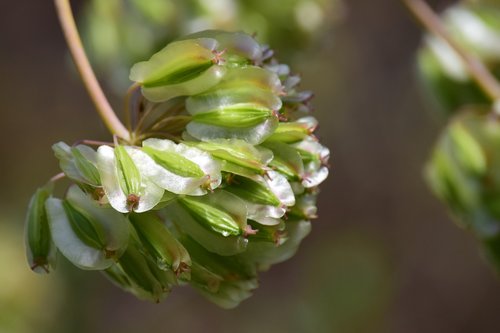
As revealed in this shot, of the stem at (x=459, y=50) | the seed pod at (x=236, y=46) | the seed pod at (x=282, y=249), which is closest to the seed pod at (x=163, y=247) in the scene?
the seed pod at (x=282, y=249)

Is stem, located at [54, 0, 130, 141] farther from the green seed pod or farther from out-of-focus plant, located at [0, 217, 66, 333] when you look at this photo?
out-of-focus plant, located at [0, 217, 66, 333]

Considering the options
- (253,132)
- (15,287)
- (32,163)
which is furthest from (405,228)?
(253,132)

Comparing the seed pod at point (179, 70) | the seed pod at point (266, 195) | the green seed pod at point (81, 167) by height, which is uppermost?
the seed pod at point (179, 70)

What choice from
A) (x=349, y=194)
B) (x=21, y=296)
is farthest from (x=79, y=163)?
(x=349, y=194)

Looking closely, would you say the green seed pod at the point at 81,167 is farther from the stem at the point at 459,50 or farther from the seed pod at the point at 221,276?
the stem at the point at 459,50

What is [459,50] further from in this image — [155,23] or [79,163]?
[79,163]

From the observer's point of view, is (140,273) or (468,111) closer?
(140,273)

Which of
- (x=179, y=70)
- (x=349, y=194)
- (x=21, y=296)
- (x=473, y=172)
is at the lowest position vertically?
(x=349, y=194)

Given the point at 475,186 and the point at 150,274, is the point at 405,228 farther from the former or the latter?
the point at 150,274
